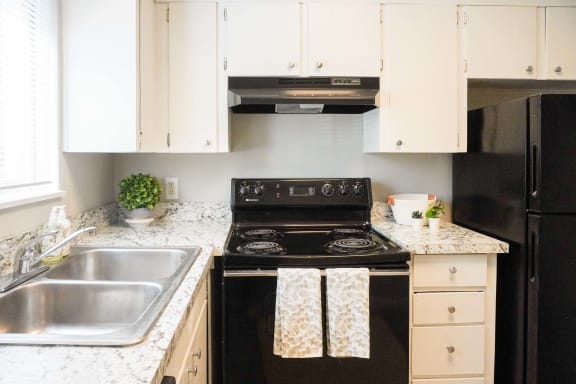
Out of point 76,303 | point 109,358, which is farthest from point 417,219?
point 109,358

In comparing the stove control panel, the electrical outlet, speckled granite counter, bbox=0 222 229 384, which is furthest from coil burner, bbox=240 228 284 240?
speckled granite counter, bbox=0 222 229 384

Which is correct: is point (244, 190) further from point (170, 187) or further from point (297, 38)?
point (297, 38)

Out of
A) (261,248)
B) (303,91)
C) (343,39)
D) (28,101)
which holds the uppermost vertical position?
(343,39)

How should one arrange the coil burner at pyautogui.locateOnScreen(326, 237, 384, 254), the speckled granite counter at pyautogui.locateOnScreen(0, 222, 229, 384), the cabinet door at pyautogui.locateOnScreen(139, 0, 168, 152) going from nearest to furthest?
the speckled granite counter at pyautogui.locateOnScreen(0, 222, 229, 384), the coil burner at pyautogui.locateOnScreen(326, 237, 384, 254), the cabinet door at pyautogui.locateOnScreen(139, 0, 168, 152)

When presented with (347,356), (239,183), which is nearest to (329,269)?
(347,356)

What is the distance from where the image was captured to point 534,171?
1.67 metres

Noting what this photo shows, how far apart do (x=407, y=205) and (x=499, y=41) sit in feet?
3.10

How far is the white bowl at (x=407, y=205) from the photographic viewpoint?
2.18 metres

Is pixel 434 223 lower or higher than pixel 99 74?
lower

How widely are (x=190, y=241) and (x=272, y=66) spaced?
93 cm

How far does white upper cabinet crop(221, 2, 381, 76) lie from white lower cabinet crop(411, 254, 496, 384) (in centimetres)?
103

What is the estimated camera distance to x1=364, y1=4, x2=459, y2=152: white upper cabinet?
2.06m

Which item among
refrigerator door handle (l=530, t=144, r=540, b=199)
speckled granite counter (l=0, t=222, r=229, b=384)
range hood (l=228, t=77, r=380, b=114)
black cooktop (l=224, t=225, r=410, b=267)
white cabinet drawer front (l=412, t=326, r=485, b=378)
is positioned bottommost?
white cabinet drawer front (l=412, t=326, r=485, b=378)

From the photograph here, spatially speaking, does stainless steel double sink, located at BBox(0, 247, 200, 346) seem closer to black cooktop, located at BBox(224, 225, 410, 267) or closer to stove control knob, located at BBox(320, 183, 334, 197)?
black cooktop, located at BBox(224, 225, 410, 267)
